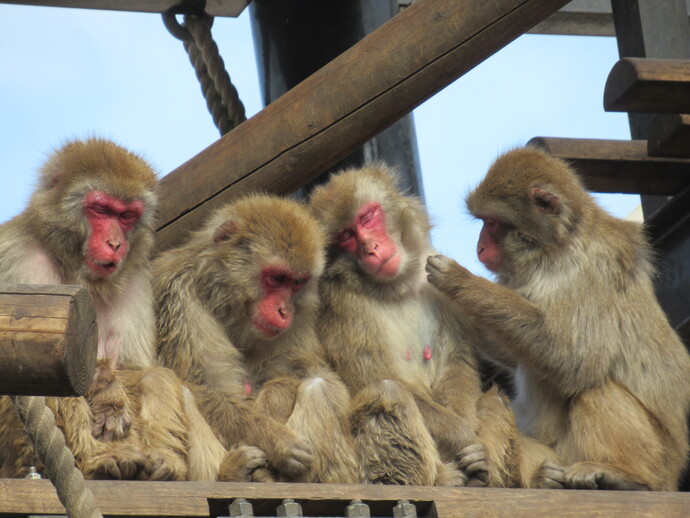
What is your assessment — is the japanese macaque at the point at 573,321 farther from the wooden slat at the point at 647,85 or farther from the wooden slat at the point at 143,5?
the wooden slat at the point at 143,5

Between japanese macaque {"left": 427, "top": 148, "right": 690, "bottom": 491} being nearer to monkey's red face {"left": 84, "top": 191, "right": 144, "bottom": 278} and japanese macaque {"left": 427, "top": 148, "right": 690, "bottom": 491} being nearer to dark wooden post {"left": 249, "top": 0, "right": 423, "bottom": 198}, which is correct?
dark wooden post {"left": 249, "top": 0, "right": 423, "bottom": 198}

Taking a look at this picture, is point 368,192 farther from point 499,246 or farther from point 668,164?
point 668,164

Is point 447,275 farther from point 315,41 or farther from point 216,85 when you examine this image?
point 315,41

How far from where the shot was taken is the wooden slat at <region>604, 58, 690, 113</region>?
4912 mm

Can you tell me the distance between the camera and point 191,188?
17.5 feet

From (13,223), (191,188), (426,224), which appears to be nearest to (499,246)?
(426,224)

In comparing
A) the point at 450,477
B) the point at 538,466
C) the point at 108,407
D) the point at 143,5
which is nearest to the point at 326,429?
the point at 450,477

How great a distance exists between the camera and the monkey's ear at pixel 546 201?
542 cm

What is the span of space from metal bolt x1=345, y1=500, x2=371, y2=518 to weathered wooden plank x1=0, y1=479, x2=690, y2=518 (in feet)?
0.10

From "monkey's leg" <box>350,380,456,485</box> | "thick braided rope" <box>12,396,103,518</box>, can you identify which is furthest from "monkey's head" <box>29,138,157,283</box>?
"thick braided rope" <box>12,396,103,518</box>

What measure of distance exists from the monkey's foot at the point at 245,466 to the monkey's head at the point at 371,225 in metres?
1.10

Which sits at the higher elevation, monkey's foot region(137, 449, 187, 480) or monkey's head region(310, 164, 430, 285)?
monkey's head region(310, 164, 430, 285)

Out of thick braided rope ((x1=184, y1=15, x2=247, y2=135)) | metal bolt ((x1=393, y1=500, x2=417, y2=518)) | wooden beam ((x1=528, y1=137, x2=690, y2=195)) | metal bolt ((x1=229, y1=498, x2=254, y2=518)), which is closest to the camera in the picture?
metal bolt ((x1=229, y1=498, x2=254, y2=518))

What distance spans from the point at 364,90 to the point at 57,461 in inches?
96.0
